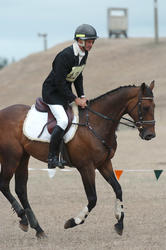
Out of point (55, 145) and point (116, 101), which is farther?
point (116, 101)

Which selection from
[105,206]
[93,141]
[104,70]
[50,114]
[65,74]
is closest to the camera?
[93,141]

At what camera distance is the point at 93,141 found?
805cm

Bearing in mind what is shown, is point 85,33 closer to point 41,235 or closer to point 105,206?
point 41,235

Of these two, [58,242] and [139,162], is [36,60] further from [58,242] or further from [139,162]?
[58,242]

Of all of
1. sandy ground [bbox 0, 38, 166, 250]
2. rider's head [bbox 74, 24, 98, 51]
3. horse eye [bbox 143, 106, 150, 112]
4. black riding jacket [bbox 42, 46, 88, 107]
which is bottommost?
sandy ground [bbox 0, 38, 166, 250]

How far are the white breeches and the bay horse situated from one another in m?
0.24

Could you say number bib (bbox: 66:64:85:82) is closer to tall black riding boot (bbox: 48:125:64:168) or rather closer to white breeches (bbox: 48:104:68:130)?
white breeches (bbox: 48:104:68:130)

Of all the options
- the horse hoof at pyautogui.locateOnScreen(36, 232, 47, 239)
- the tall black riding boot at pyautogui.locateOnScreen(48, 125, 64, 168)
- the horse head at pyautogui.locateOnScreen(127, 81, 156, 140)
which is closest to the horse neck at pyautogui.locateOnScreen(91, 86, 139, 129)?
the horse head at pyautogui.locateOnScreen(127, 81, 156, 140)

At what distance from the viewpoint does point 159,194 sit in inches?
456

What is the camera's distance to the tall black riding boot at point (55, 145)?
26.4 feet

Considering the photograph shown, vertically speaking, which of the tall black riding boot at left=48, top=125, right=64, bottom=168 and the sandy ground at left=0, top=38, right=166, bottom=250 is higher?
the tall black riding boot at left=48, top=125, right=64, bottom=168

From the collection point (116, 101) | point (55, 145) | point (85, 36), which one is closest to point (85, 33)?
point (85, 36)

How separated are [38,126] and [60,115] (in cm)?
44

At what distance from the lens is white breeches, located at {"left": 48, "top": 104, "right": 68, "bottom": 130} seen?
807 centimetres
